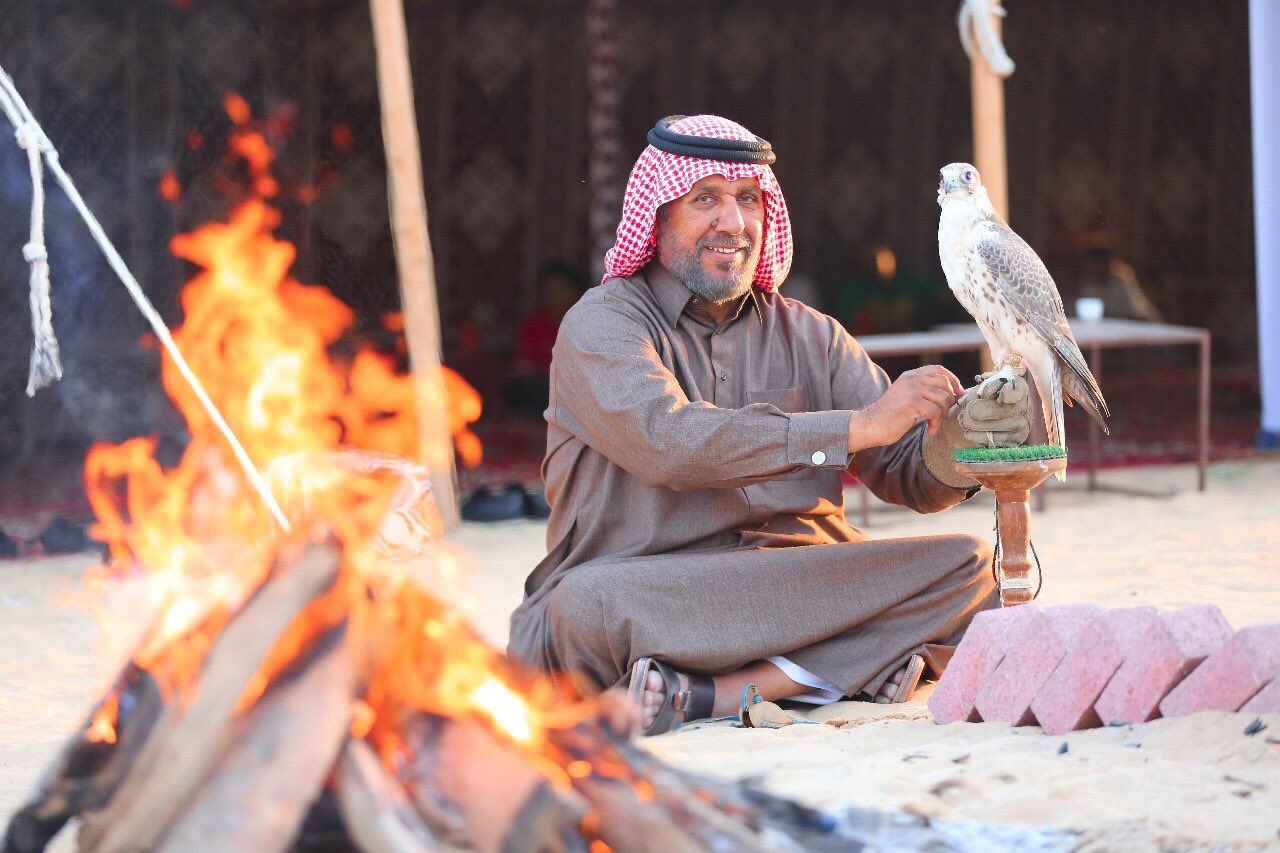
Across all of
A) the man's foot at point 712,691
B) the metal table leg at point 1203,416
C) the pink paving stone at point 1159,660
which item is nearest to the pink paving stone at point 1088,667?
the pink paving stone at point 1159,660

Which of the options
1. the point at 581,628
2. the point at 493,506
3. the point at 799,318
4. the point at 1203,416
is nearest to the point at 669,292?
the point at 799,318

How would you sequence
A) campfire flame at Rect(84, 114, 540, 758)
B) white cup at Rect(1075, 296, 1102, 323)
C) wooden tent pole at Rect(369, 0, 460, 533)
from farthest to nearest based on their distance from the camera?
white cup at Rect(1075, 296, 1102, 323)
wooden tent pole at Rect(369, 0, 460, 533)
campfire flame at Rect(84, 114, 540, 758)

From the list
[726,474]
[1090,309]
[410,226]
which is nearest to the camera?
[726,474]

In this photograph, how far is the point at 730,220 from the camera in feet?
10.7

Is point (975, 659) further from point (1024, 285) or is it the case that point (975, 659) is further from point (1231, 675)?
point (1024, 285)

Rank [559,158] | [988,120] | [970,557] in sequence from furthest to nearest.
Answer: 1. [559,158]
2. [988,120]
3. [970,557]

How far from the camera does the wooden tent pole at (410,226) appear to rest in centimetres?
552

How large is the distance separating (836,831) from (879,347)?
3.94 m

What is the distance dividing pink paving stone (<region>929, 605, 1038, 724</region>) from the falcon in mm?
643

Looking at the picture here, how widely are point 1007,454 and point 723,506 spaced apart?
634 mm

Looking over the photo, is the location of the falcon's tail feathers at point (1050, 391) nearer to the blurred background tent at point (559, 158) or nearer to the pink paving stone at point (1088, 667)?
the pink paving stone at point (1088, 667)

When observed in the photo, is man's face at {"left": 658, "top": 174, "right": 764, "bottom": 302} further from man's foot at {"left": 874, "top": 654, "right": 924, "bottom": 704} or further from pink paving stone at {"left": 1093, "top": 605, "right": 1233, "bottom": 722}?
pink paving stone at {"left": 1093, "top": 605, "right": 1233, "bottom": 722}

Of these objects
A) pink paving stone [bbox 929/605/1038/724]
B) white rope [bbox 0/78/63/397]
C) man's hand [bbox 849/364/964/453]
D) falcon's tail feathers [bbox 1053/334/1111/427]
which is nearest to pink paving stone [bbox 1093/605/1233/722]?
pink paving stone [bbox 929/605/1038/724]

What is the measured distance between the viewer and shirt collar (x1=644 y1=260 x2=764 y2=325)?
11.0ft
